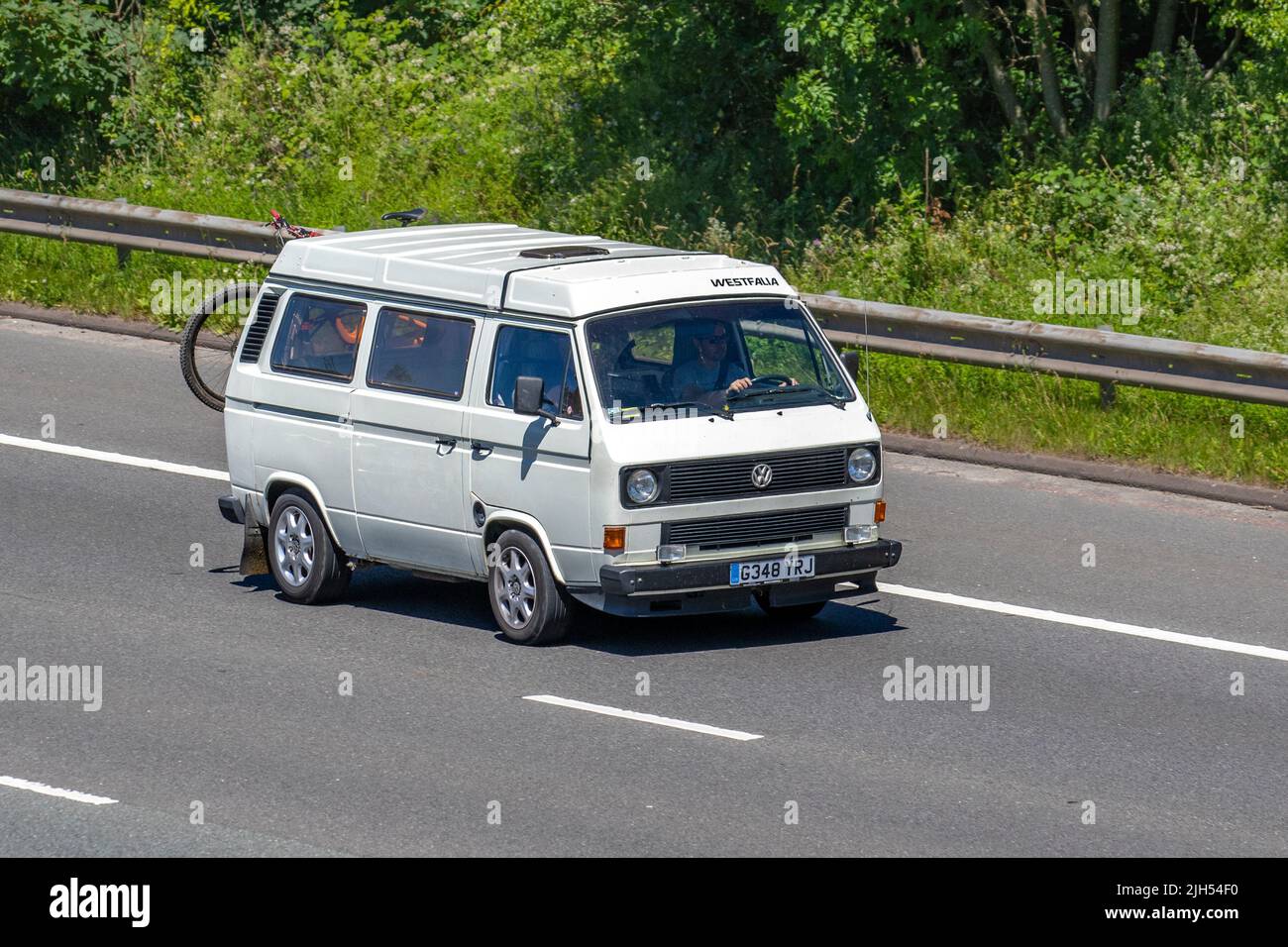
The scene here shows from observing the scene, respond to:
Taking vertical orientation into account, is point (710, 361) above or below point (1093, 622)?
above

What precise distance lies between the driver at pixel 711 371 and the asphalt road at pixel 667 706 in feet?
4.59

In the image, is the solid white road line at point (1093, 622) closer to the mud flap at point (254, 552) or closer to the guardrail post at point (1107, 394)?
the mud flap at point (254, 552)

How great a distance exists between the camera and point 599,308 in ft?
37.0

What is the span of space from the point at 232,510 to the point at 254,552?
305 mm

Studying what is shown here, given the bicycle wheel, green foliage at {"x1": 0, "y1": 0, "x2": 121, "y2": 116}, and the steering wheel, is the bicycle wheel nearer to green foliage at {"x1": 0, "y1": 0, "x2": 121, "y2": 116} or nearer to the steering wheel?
the steering wheel

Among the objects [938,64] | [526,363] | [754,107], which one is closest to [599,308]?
[526,363]

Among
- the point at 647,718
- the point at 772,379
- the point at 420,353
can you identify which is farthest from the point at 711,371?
the point at 647,718

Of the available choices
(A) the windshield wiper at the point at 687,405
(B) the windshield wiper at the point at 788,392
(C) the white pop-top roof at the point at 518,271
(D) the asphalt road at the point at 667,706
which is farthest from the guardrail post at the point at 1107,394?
(A) the windshield wiper at the point at 687,405

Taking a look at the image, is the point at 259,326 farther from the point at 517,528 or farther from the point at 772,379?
the point at 772,379

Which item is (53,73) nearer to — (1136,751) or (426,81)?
(426,81)

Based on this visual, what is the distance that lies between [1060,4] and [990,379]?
6.40 meters

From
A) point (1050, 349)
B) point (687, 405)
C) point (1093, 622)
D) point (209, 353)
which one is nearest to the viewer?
point (687, 405)

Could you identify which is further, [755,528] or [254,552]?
[254,552]

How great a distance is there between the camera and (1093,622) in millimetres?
12031
